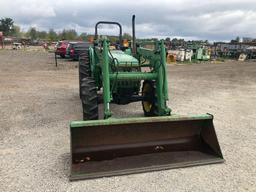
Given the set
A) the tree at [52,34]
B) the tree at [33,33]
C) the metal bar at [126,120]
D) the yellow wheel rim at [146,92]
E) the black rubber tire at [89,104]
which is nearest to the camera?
the metal bar at [126,120]

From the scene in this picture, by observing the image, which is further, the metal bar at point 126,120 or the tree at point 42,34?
the tree at point 42,34

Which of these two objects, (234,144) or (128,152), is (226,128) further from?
(128,152)

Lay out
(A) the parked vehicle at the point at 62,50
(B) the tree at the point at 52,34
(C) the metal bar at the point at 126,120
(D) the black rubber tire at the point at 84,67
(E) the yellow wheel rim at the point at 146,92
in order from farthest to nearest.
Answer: (B) the tree at the point at 52,34 < (A) the parked vehicle at the point at 62,50 < (D) the black rubber tire at the point at 84,67 < (E) the yellow wheel rim at the point at 146,92 < (C) the metal bar at the point at 126,120

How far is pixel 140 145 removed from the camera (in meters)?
4.35

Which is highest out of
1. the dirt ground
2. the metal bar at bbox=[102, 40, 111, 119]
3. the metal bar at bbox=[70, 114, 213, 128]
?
the metal bar at bbox=[102, 40, 111, 119]

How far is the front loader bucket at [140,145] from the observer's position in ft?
12.8

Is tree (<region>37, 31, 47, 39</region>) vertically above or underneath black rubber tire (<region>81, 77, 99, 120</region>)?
above

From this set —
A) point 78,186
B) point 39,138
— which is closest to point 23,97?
point 39,138

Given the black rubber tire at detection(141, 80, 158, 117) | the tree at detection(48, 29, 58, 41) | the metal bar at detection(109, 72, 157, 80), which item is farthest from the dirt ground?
the tree at detection(48, 29, 58, 41)

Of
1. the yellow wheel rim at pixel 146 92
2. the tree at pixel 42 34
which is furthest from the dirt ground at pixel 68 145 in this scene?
the tree at pixel 42 34

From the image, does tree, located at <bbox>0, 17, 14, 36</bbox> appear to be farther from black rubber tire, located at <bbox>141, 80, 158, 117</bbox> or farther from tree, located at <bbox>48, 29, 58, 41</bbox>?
black rubber tire, located at <bbox>141, 80, 158, 117</bbox>

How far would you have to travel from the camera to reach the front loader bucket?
12.8ft

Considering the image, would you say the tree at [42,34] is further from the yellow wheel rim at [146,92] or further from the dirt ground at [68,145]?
the yellow wheel rim at [146,92]

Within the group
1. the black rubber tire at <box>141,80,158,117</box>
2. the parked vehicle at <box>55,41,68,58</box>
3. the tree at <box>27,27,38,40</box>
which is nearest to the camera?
the black rubber tire at <box>141,80,158,117</box>
